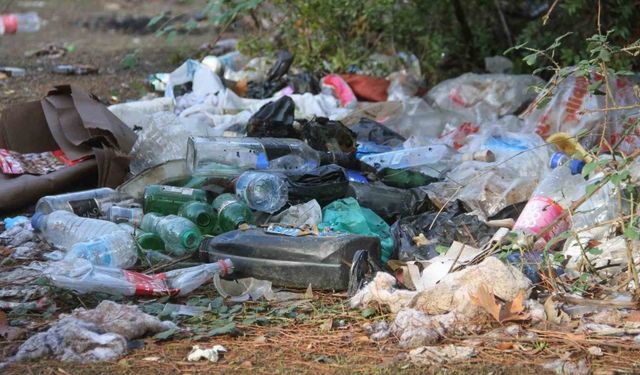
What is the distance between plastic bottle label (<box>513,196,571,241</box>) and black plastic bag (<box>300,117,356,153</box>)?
59.7 inches

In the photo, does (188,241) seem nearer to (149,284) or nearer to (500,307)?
(149,284)

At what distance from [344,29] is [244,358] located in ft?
16.7

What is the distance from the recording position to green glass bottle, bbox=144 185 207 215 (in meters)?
4.50

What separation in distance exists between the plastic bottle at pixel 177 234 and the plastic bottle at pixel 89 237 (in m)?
0.16

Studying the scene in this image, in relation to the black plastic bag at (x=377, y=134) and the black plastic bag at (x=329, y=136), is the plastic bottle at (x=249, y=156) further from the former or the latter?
the black plastic bag at (x=377, y=134)

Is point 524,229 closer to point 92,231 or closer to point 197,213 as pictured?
point 197,213

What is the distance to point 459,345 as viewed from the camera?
3.07m

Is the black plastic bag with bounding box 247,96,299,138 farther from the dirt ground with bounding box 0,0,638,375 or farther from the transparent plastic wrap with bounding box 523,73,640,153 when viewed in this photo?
the dirt ground with bounding box 0,0,638,375

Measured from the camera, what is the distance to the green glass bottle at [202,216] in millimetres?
4293

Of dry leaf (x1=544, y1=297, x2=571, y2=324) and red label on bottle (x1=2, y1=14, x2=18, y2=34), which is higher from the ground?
dry leaf (x1=544, y1=297, x2=571, y2=324)

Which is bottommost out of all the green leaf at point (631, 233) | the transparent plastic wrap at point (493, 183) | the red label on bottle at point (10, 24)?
the red label on bottle at point (10, 24)

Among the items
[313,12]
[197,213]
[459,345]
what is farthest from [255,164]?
[313,12]

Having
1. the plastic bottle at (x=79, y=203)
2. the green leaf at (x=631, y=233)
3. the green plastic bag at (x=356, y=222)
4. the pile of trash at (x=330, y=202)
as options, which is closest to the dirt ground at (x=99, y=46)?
the pile of trash at (x=330, y=202)

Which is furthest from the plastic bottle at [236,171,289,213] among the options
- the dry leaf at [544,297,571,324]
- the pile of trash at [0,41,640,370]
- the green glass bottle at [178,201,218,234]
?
the dry leaf at [544,297,571,324]
